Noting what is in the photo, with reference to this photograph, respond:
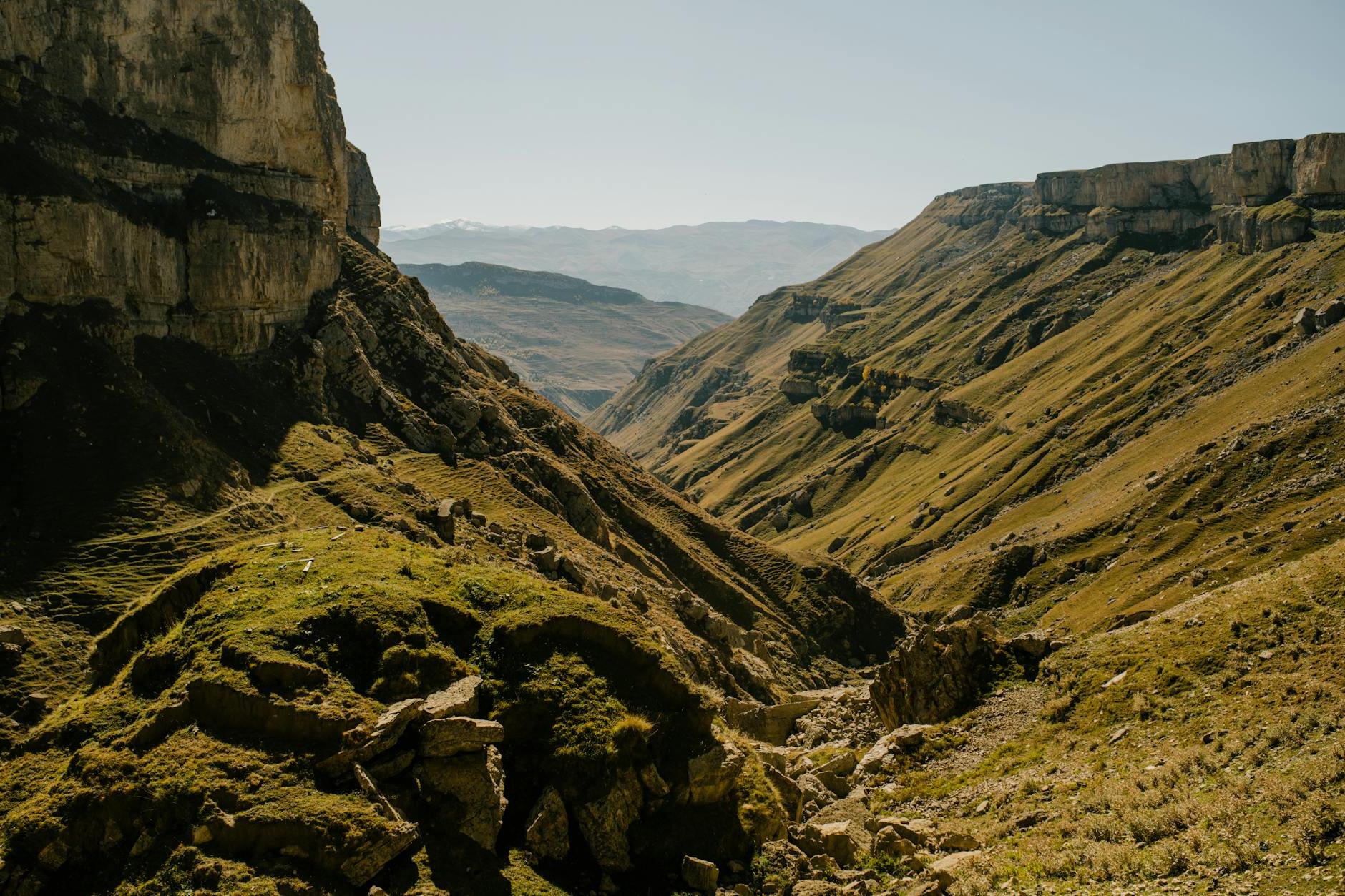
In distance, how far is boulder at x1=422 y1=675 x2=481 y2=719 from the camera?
32.5 m

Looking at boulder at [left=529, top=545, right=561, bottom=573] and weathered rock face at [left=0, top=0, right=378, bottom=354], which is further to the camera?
boulder at [left=529, top=545, right=561, bottom=573]

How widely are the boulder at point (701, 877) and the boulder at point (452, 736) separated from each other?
27.6 feet

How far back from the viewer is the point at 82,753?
3028cm

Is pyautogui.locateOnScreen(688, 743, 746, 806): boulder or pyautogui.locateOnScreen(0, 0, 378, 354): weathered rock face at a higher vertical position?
pyautogui.locateOnScreen(0, 0, 378, 354): weathered rock face

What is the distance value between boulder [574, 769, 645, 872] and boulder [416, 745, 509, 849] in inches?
124

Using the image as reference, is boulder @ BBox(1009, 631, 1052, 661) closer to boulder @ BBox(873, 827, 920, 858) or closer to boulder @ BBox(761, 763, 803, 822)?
boulder @ BBox(761, 763, 803, 822)

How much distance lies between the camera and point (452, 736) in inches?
A: 1251

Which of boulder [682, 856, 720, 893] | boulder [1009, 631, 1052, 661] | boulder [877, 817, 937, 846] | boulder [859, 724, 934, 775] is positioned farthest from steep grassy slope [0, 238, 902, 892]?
boulder [1009, 631, 1052, 661]

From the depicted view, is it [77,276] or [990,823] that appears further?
[77,276]

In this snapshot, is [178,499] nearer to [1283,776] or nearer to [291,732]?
[291,732]

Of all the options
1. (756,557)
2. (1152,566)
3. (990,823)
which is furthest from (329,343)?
(1152,566)

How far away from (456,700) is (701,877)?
1051 cm

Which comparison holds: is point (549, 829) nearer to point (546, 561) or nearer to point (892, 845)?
point (892, 845)

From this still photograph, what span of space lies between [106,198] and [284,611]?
212 ft
